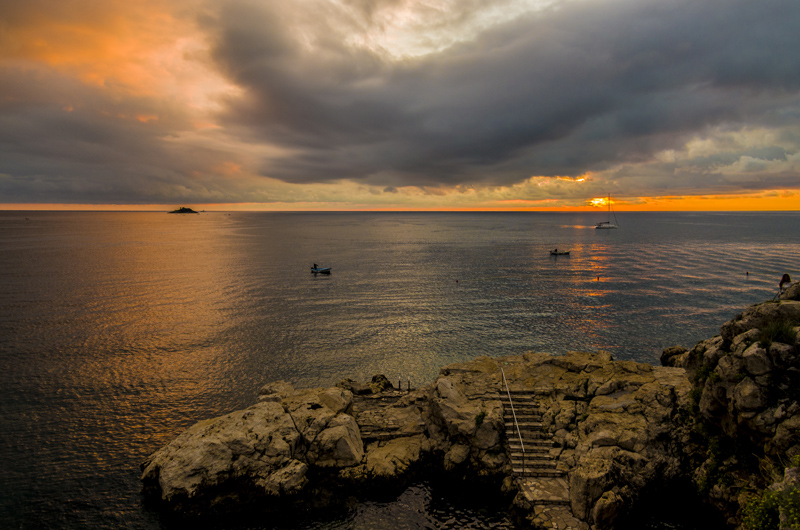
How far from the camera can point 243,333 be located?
5781 cm

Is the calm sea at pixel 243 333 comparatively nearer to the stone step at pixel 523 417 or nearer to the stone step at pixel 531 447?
the stone step at pixel 531 447

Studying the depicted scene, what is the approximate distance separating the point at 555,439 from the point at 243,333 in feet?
155

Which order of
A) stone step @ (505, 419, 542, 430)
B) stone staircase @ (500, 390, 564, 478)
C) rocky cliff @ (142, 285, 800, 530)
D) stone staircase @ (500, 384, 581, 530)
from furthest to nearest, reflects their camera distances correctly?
stone step @ (505, 419, 542, 430) → stone staircase @ (500, 390, 564, 478) → stone staircase @ (500, 384, 581, 530) → rocky cliff @ (142, 285, 800, 530)

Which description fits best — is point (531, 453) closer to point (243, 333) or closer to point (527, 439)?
point (527, 439)

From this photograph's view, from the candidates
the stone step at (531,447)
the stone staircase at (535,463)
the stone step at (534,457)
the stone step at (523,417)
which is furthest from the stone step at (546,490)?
the stone step at (523,417)

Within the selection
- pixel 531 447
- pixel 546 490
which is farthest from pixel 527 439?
pixel 546 490

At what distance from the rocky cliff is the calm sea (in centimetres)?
306

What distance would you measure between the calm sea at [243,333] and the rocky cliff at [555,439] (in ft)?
10.0

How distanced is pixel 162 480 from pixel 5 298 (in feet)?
248

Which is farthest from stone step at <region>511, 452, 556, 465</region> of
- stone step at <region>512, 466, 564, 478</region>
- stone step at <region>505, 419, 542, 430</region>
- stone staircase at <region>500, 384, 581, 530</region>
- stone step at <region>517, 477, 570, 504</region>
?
stone step at <region>505, 419, 542, 430</region>

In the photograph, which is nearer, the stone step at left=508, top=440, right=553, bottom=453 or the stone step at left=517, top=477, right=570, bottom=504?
the stone step at left=517, top=477, right=570, bottom=504

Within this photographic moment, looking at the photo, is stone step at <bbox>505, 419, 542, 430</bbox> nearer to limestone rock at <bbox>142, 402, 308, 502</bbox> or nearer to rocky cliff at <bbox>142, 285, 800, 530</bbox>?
rocky cliff at <bbox>142, 285, 800, 530</bbox>

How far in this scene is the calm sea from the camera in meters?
28.3

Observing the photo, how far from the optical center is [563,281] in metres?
93.4
